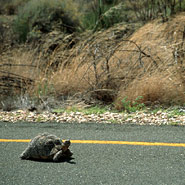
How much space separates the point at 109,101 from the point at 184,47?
7.74ft

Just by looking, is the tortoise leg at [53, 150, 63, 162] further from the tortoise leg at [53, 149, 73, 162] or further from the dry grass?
the dry grass

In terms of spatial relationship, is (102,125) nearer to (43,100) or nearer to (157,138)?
(157,138)

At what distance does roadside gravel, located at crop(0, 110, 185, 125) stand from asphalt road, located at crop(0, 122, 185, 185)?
0.57 meters

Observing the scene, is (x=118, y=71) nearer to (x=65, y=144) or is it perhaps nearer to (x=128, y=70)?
(x=128, y=70)

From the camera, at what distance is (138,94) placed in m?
6.82

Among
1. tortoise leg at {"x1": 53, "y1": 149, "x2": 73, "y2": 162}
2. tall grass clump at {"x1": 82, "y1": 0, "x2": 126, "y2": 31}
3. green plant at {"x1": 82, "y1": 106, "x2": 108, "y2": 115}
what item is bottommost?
green plant at {"x1": 82, "y1": 106, "x2": 108, "y2": 115}

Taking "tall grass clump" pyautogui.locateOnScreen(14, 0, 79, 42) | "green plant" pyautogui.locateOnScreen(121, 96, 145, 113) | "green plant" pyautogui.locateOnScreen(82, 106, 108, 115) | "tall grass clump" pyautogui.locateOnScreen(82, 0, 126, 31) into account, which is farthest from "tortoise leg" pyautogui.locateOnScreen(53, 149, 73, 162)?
"tall grass clump" pyautogui.locateOnScreen(14, 0, 79, 42)

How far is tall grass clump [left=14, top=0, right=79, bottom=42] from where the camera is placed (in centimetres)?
1205

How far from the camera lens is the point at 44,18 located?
1222cm

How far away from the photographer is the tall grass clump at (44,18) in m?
12.0

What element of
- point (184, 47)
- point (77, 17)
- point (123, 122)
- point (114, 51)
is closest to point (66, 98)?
point (114, 51)

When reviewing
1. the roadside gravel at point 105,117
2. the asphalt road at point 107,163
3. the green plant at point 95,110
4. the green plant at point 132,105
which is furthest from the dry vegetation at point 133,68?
the asphalt road at point 107,163

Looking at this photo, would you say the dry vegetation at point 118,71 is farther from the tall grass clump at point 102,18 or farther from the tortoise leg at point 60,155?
the tortoise leg at point 60,155

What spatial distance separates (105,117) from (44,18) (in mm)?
7398
